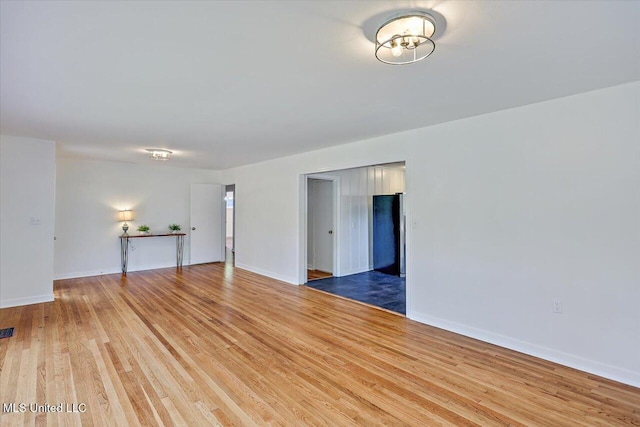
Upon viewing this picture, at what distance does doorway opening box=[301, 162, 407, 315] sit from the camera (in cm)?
631

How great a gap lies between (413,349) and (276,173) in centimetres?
427

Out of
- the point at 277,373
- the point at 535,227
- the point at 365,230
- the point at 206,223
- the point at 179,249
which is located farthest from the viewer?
the point at 206,223

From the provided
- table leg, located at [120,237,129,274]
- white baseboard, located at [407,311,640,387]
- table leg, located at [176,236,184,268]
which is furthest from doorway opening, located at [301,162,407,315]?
table leg, located at [120,237,129,274]

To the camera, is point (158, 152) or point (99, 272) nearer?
point (158, 152)

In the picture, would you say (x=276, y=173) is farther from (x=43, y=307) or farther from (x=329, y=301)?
(x=43, y=307)

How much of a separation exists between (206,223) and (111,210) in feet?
6.75

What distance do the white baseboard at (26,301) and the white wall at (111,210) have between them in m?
1.86

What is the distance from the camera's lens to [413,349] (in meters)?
3.10

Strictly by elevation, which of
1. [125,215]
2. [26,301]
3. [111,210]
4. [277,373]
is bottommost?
[277,373]

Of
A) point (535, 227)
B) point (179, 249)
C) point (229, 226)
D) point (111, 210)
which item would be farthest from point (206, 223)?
point (535, 227)

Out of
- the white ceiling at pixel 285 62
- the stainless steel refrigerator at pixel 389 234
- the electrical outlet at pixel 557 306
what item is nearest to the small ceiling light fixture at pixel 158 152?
the white ceiling at pixel 285 62

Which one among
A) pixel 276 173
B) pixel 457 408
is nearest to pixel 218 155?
pixel 276 173

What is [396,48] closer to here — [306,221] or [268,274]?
[306,221]

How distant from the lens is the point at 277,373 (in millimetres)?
2639
